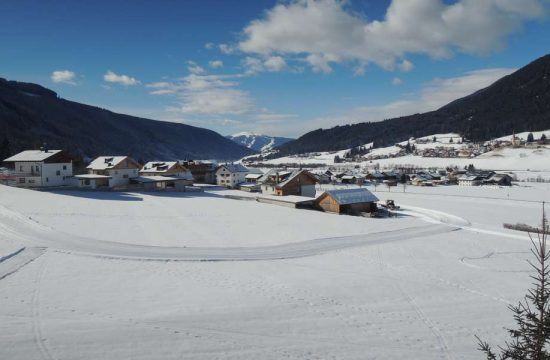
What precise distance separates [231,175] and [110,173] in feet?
78.8

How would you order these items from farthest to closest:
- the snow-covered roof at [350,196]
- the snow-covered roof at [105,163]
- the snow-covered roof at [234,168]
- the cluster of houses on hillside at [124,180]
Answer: the snow-covered roof at [234,168] < the snow-covered roof at [105,163] < the cluster of houses on hillside at [124,180] < the snow-covered roof at [350,196]

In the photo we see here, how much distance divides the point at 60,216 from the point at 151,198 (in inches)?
647

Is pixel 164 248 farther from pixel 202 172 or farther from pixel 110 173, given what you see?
pixel 202 172

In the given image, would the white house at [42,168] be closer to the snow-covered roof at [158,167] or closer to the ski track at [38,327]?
the snow-covered roof at [158,167]

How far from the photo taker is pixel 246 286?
1919 centimetres

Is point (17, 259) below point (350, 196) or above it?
below

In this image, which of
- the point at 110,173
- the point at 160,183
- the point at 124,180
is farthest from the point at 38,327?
the point at 160,183

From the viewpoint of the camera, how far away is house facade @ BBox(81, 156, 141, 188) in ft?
188

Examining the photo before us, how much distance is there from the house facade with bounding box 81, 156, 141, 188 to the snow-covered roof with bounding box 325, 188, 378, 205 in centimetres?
3343

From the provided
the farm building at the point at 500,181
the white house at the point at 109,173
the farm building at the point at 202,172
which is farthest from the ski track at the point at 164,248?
the farm building at the point at 500,181

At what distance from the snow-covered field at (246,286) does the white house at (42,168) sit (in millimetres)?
16243

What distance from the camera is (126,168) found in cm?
6150

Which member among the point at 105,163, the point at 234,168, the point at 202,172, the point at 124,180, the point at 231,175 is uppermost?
the point at 105,163

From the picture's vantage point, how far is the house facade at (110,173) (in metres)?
57.2
